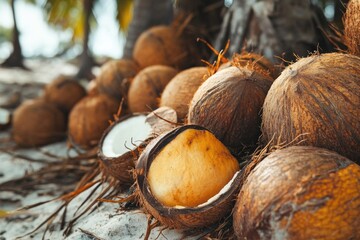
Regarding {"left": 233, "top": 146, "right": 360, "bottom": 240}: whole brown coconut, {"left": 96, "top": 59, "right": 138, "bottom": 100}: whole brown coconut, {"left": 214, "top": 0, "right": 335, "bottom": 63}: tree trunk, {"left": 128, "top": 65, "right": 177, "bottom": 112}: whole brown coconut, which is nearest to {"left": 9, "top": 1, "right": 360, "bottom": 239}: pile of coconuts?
{"left": 233, "top": 146, "right": 360, "bottom": 240}: whole brown coconut

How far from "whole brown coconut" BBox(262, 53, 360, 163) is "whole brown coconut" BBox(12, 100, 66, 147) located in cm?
269

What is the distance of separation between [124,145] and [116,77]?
1.33 m

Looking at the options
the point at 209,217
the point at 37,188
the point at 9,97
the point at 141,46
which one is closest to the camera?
the point at 209,217

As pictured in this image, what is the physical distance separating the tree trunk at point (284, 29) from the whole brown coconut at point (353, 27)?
0.74 m

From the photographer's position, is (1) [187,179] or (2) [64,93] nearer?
(1) [187,179]

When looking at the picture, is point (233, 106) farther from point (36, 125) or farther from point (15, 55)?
point (15, 55)

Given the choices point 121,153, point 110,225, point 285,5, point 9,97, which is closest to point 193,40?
point 285,5

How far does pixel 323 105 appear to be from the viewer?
180 centimetres

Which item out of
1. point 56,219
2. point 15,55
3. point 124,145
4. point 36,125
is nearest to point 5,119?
point 36,125

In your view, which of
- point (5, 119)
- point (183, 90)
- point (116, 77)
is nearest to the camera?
point (183, 90)

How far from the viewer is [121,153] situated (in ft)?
8.27

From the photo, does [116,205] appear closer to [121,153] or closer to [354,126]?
[121,153]

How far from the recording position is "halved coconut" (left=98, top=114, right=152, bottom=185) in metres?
2.44

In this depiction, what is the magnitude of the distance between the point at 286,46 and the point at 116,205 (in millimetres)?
1529
